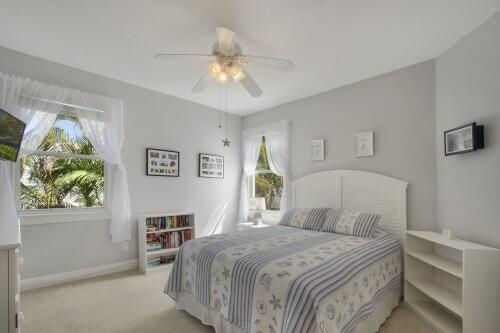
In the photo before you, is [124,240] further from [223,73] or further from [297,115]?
[297,115]

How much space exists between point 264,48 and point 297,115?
72.3 inches

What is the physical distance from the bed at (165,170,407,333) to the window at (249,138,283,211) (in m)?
1.45

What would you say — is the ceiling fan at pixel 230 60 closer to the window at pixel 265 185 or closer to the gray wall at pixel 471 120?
the gray wall at pixel 471 120

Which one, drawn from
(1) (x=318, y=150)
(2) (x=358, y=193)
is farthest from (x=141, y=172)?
(2) (x=358, y=193)

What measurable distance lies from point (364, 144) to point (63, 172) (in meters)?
3.93

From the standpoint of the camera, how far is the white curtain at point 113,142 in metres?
3.31

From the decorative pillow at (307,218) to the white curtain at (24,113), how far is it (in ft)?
9.84

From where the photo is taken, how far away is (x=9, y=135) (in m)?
2.26

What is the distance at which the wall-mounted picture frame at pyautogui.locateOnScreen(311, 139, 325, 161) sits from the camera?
3.90 metres

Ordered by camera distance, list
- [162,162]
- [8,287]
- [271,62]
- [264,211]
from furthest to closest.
Result: 1. [264,211]
2. [162,162]
3. [271,62]
4. [8,287]

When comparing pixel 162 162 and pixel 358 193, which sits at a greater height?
pixel 162 162

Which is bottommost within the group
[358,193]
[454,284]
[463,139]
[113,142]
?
[454,284]

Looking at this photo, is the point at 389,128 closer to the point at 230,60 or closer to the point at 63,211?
the point at 230,60

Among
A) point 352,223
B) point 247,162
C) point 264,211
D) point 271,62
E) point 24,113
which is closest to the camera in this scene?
point 271,62
